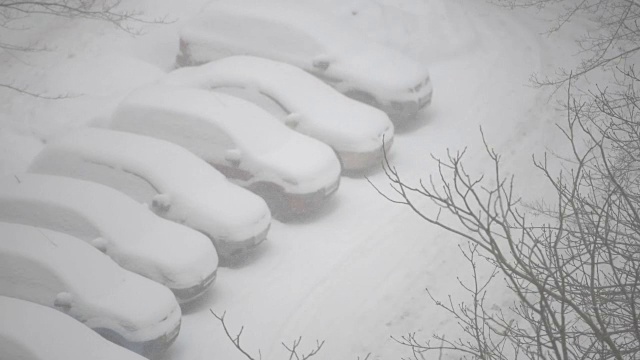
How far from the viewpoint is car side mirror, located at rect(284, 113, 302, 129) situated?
35.6 ft

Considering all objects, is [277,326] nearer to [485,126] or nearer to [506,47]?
[485,126]

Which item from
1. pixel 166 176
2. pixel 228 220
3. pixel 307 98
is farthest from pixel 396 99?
pixel 166 176

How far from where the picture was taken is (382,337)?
7.93 metres

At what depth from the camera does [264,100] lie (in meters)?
11.2

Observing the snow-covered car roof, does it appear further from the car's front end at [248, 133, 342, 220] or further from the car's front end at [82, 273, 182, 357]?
the car's front end at [82, 273, 182, 357]

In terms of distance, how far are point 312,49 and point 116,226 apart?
5.98m

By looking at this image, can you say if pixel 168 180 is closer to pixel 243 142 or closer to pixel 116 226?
pixel 116 226

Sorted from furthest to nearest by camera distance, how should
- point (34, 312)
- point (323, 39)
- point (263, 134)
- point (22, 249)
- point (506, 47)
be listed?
point (506, 47) < point (323, 39) < point (263, 134) < point (22, 249) < point (34, 312)

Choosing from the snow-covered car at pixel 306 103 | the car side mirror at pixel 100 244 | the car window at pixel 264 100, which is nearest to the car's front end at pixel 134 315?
the car side mirror at pixel 100 244

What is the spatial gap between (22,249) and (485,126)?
8.86 metres

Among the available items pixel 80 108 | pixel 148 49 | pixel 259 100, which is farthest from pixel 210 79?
pixel 148 49

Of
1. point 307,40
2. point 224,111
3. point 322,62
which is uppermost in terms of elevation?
point 307,40

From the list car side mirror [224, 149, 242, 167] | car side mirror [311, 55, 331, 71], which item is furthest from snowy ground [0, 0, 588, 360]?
car side mirror [311, 55, 331, 71]

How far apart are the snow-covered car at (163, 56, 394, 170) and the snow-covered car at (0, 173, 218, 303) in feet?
11.0
